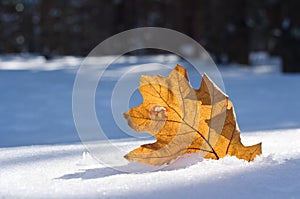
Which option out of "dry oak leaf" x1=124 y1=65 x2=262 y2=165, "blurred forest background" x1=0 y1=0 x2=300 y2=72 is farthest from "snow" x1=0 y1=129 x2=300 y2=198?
"blurred forest background" x1=0 y1=0 x2=300 y2=72

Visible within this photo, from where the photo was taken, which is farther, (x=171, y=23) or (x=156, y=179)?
(x=171, y=23)

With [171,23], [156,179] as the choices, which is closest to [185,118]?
[156,179]

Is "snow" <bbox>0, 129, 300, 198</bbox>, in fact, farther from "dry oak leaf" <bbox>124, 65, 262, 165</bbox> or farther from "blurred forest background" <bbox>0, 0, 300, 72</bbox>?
"blurred forest background" <bbox>0, 0, 300, 72</bbox>

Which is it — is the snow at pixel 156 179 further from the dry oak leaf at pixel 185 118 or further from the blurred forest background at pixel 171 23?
the blurred forest background at pixel 171 23

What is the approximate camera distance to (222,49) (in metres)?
8.07

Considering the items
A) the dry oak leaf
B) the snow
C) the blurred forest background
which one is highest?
the blurred forest background

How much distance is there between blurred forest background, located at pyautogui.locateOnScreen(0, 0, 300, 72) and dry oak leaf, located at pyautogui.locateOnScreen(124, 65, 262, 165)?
557 centimetres

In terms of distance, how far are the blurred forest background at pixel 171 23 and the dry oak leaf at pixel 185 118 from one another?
Result: 5.57m

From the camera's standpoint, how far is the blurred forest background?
7.11 metres

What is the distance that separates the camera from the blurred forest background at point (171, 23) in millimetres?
7112

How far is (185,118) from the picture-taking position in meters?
0.81

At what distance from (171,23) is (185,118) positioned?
9.94 m

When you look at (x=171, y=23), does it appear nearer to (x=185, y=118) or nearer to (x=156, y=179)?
(x=185, y=118)

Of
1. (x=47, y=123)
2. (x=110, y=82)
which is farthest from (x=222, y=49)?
(x=47, y=123)
